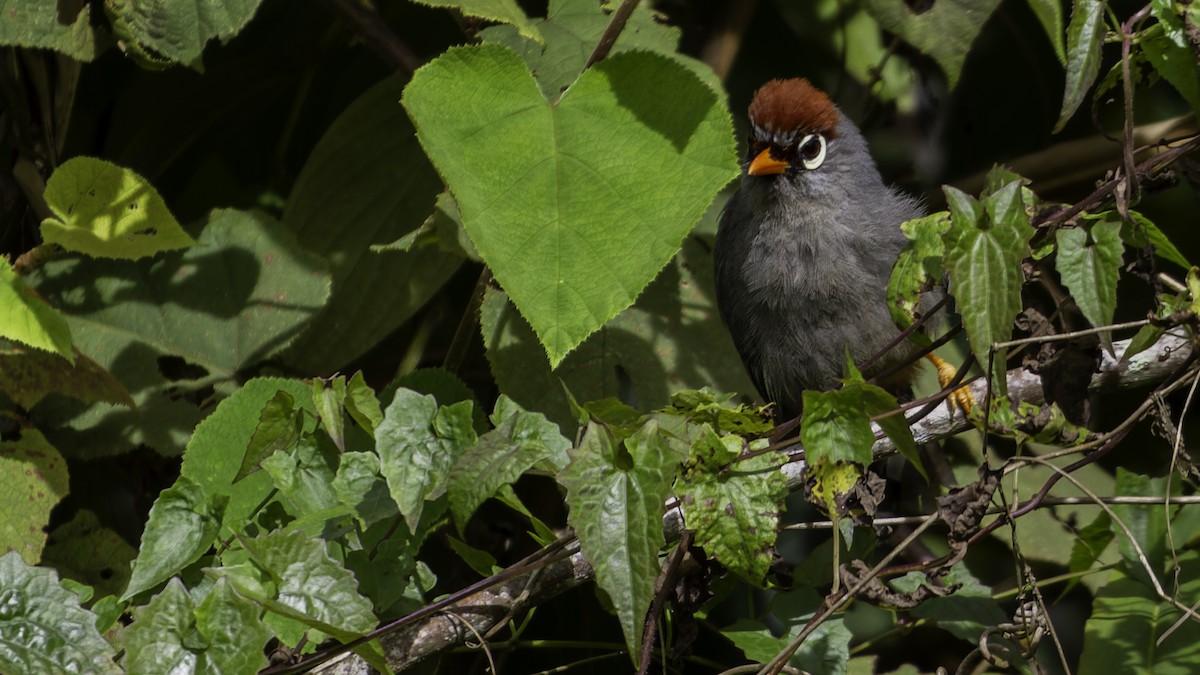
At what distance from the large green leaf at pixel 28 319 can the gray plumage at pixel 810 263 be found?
1.66 metres

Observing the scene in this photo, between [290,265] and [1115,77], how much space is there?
1551 mm

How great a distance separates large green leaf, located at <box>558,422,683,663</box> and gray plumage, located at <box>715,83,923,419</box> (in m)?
1.39

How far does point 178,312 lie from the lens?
2432mm

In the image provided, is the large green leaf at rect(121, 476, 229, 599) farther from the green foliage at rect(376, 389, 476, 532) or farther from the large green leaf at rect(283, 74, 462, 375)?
the large green leaf at rect(283, 74, 462, 375)

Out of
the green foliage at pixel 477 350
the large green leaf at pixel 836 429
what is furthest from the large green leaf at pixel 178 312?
the large green leaf at pixel 836 429

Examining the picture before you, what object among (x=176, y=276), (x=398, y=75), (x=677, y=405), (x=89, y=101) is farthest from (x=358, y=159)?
(x=677, y=405)

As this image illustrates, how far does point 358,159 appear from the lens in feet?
8.67

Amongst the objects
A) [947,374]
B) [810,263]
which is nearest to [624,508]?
[947,374]

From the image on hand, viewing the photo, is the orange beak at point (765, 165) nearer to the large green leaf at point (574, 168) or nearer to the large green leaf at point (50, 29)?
the large green leaf at point (574, 168)

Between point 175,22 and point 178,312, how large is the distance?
24.3 inches

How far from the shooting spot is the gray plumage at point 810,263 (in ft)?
9.73

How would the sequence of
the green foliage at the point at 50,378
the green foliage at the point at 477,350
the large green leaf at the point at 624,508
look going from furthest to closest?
the green foliage at the point at 50,378 < the green foliage at the point at 477,350 < the large green leaf at the point at 624,508

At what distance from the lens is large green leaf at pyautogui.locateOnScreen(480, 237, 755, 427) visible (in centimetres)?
230

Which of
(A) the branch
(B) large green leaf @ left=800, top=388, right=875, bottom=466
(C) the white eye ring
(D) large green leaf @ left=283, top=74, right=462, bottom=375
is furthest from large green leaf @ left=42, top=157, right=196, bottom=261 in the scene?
(C) the white eye ring
